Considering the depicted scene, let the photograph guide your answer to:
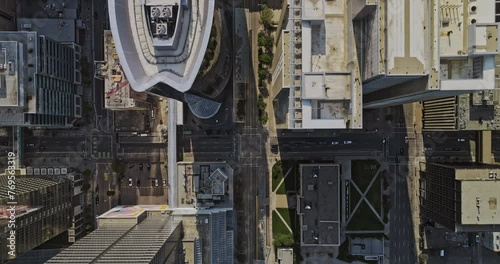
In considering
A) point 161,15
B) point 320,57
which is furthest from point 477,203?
point 161,15

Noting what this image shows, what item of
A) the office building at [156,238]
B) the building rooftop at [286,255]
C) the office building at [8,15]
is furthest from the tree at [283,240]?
the office building at [8,15]

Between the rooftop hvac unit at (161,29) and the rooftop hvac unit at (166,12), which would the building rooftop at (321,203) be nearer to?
the rooftop hvac unit at (161,29)

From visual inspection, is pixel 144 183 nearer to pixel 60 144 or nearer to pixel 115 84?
pixel 60 144

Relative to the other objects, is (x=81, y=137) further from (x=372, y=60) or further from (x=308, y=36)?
(x=372, y=60)

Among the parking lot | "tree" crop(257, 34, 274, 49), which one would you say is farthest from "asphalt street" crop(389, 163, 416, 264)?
the parking lot

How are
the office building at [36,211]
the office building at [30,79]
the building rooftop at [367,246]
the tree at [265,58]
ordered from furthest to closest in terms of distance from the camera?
the building rooftop at [367,246]
the tree at [265,58]
the office building at [30,79]
the office building at [36,211]

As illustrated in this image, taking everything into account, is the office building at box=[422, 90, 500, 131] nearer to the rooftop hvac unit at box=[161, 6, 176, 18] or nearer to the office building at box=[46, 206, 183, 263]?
the rooftop hvac unit at box=[161, 6, 176, 18]

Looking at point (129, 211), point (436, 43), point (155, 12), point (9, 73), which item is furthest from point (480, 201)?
point (9, 73)
